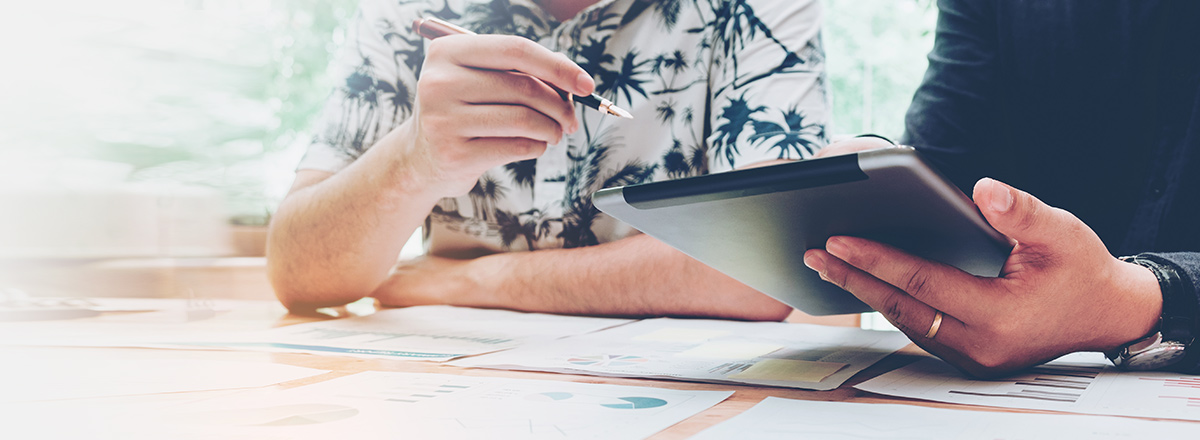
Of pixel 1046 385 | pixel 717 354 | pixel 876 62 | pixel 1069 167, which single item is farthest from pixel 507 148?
pixel 876 62

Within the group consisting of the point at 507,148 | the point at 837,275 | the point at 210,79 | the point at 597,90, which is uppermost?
the point at 210,79

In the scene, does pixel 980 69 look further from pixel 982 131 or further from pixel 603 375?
pixel 603 375

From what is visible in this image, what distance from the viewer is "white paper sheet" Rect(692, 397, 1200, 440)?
349mm

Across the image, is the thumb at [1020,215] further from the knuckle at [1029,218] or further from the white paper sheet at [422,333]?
the white paper sheet at [422,333]

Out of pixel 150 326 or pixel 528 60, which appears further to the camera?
pixel 150 326

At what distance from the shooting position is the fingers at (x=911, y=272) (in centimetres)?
46

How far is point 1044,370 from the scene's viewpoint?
0.54 m

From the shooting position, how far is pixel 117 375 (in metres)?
0.53

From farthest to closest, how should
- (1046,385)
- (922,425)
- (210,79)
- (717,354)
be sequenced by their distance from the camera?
(210,79) → (717,354) → (1046,385) → (922,425)

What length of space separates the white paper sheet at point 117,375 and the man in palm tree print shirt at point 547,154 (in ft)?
1.05

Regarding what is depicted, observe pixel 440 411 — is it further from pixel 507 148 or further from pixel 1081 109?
pixel 1081 109

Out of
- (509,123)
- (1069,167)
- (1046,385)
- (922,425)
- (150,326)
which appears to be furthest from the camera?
(1069,167)

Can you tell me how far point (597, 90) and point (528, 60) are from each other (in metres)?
0.49

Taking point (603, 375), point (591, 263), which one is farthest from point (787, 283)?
point (591, 263)
